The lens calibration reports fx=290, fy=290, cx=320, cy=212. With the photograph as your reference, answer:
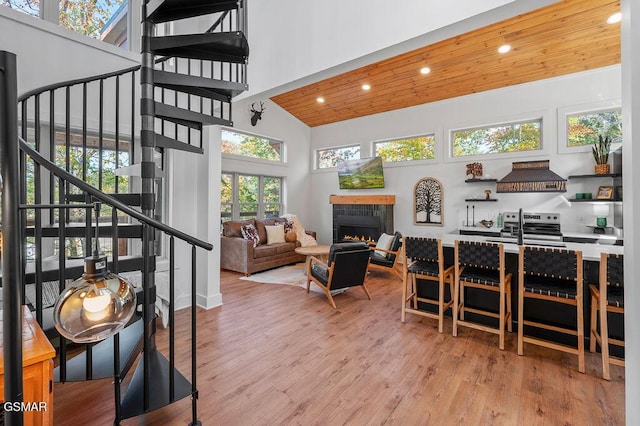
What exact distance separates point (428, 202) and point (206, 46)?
197 inches

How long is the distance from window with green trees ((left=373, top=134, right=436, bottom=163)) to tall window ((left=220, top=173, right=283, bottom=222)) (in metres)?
2.65

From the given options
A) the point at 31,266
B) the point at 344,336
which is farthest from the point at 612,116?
the point at 31,266

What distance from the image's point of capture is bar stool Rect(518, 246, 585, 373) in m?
2.23

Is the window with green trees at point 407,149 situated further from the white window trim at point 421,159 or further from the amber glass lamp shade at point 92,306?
the amber glass lamp shade at point 92,306

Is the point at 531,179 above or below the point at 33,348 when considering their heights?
above

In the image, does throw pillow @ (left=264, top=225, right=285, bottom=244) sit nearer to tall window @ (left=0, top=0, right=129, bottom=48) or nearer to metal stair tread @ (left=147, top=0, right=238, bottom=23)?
tall window @ (left=0, top=0, right=129, bottom=48)

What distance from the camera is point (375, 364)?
7.75 feet

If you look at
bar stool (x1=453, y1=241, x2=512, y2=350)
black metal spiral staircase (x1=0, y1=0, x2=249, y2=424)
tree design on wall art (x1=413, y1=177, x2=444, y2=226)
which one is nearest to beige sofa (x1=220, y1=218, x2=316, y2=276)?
black metal spiral staircase (x1=0, y1=0, x2=249, y2=424)

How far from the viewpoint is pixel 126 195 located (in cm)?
225

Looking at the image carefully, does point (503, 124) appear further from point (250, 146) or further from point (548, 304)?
point (250, 146)

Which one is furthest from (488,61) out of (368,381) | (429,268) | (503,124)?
(368,381)

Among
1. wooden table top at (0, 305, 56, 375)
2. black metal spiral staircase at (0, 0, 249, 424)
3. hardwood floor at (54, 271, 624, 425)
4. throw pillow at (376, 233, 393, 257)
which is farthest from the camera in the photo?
throw pillow at (376, 233, 393, 257)

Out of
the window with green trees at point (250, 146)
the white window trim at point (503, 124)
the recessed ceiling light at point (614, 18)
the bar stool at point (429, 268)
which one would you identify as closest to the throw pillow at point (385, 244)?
the bar stool at point (429, 268)

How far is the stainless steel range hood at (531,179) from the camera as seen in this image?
4.50 m
